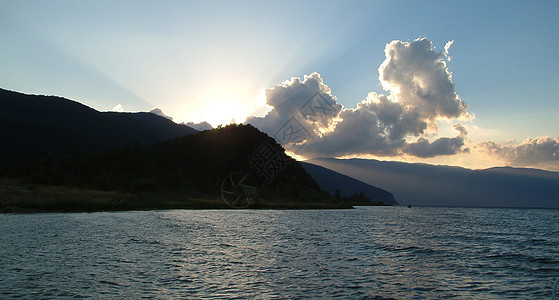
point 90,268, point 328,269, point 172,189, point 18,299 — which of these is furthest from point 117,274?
point 172,189

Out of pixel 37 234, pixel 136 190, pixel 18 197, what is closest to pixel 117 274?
pixel 37 234

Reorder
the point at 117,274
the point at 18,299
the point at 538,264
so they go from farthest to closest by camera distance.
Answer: the point at 538,264, the point at 117,274, the point at 18,299

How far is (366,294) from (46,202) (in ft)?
309

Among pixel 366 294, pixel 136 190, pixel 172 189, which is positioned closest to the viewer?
pixel 366 294

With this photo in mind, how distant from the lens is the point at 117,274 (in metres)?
25.5

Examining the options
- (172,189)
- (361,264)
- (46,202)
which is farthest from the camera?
(172,189)

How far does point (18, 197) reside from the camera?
96438 mm

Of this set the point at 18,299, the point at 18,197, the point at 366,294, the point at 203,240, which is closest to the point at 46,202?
the point at 18,197

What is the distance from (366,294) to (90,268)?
18.7 m

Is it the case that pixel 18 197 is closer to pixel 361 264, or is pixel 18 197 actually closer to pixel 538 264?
pixel 361 264

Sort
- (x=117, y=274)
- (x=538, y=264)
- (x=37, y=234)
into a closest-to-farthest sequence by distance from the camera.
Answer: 1. (x=117, y=274)
2. (x=538, y=264)
3. (x=37, y=234)

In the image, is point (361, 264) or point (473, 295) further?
point (361, 264)

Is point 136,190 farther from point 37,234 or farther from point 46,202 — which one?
point 37,234

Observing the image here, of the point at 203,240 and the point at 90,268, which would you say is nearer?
the point at 90,268
